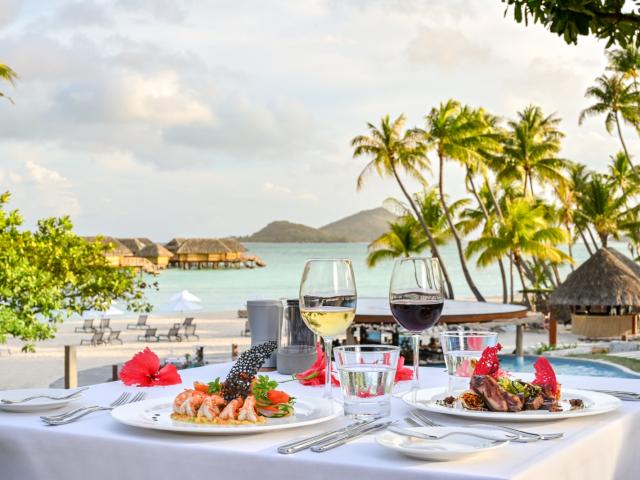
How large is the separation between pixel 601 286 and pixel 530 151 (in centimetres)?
961

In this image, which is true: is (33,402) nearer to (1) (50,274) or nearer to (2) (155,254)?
(1) (50,274)

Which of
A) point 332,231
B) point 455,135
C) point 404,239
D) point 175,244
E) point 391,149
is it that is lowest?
point 404,239

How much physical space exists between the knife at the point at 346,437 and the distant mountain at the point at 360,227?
13641 cm

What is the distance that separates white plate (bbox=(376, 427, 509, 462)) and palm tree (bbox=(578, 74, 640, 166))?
3679cm

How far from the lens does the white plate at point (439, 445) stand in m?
1.42

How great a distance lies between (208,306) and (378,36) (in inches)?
802

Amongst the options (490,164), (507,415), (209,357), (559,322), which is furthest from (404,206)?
(507,415)

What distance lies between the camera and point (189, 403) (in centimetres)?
174

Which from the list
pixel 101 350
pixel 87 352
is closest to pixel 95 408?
pixel 87 352

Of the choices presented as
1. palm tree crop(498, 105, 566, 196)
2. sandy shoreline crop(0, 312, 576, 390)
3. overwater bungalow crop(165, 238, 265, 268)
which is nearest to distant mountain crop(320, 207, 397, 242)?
overwater bungalow crop(165, 238, 265, 268)

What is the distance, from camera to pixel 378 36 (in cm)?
4769

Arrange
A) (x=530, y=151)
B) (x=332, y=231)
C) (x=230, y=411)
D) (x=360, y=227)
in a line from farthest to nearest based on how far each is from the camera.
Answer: (x=360, y=227), (x=332, y=231), (x=530, y=151), (x=230, y=411)

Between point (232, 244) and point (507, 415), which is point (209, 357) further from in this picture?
point (232, 244)

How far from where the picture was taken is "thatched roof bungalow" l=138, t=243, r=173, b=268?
A: 74.4 metres
